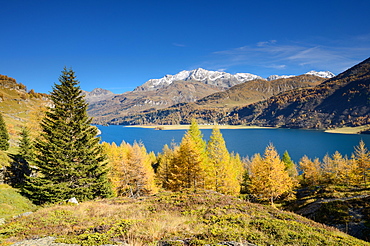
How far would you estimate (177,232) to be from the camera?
8719 mm

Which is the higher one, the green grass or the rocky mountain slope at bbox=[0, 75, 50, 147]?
the rocky mountain slope at bbox=[0, 75, 50, 147]

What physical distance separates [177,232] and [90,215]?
762 centimetres

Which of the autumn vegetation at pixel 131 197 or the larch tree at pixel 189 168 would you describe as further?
the larch tree at pixel 189 168

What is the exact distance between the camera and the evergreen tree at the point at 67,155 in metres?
21.7

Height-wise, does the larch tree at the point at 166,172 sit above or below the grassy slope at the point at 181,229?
below

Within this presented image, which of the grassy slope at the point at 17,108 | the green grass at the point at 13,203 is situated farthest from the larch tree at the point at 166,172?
the grassy slope at the point at 17,108

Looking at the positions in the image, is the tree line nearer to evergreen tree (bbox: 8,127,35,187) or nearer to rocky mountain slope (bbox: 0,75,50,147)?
evergreen tree (bbox: 8,127,35,187)

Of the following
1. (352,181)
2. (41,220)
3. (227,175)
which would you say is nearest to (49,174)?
(41,220)

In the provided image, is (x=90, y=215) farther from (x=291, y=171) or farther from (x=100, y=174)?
(x=291, y=171)

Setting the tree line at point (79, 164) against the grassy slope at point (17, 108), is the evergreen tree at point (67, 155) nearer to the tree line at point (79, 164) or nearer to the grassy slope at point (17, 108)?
the tree line at point (79, 164)

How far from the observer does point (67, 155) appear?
74.7 feet

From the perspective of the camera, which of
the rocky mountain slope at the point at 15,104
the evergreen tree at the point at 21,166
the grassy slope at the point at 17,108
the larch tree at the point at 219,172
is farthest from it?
the grassy slope at the point at 17,108

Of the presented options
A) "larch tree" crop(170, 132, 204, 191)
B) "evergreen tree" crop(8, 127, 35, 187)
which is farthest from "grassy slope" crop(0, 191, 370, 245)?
"evergreen tree" crop(8, 127, 35, 187)

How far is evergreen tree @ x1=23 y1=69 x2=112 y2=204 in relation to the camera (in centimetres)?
2173
